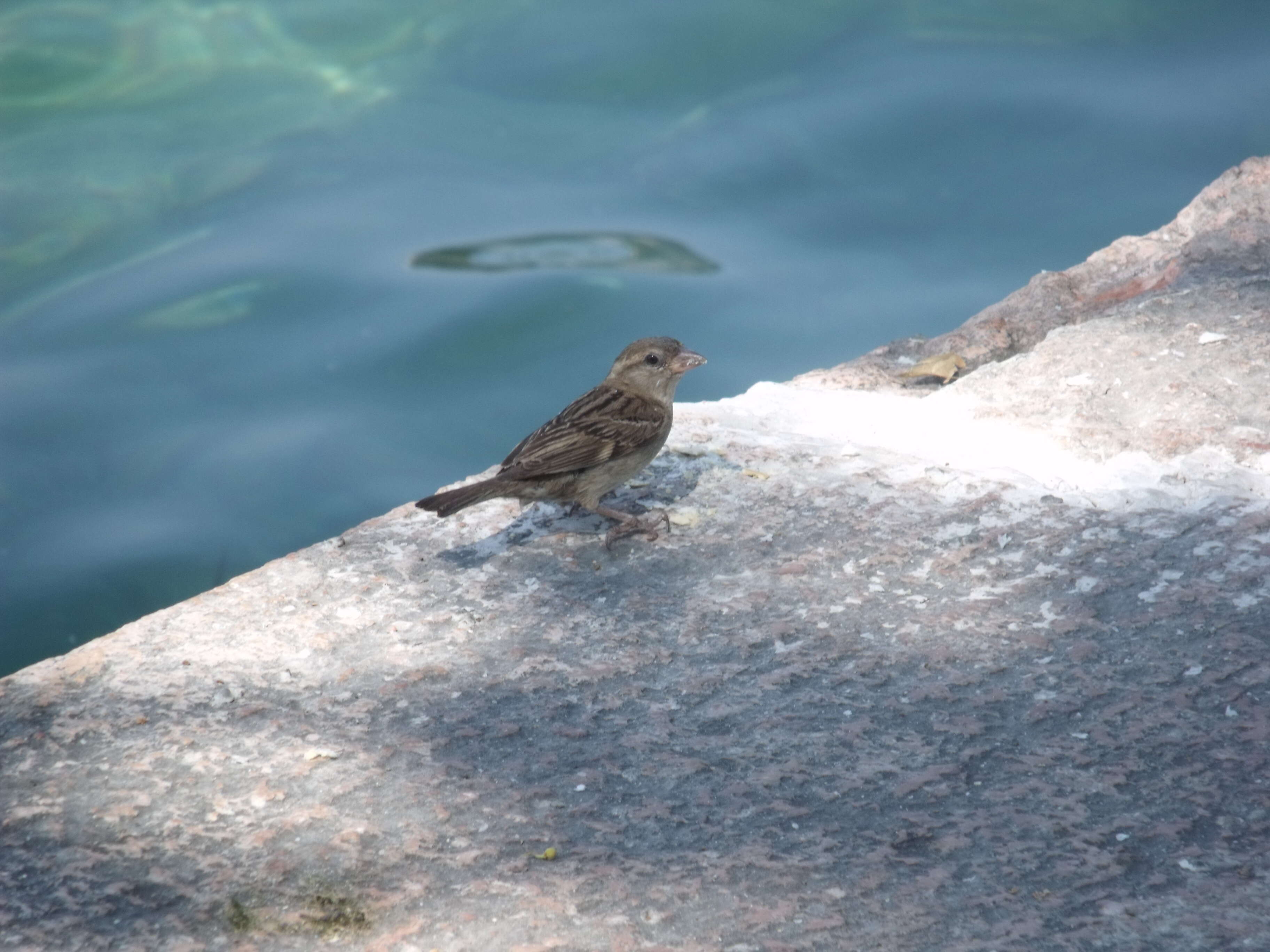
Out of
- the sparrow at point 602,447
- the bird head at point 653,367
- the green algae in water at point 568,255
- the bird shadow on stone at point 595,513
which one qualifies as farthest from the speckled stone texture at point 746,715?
the green algae in water at point 568,255

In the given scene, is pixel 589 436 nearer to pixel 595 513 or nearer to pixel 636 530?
pixel 595 513

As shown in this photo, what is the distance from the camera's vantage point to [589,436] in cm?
353

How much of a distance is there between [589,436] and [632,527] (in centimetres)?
32

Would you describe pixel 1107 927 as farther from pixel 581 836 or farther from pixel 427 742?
pixel 427 742

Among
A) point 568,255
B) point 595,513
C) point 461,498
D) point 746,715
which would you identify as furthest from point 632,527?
point 568,255

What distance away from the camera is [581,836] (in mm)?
2281

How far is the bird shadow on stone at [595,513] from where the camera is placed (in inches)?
133

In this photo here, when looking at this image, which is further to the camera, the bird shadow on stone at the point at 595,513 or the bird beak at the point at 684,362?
the bird beak at the point at 684,362

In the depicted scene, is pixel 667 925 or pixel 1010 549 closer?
pixel 667 925

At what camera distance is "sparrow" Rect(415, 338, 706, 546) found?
3.38 m

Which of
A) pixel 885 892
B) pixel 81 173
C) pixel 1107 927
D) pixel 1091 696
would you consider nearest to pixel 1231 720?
pixel 1091 696

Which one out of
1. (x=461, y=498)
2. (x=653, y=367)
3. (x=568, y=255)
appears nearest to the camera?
(x=461, y=498)

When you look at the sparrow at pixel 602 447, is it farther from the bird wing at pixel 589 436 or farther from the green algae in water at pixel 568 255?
the green algae in water at pixel 568 255

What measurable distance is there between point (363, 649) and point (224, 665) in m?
0.30
